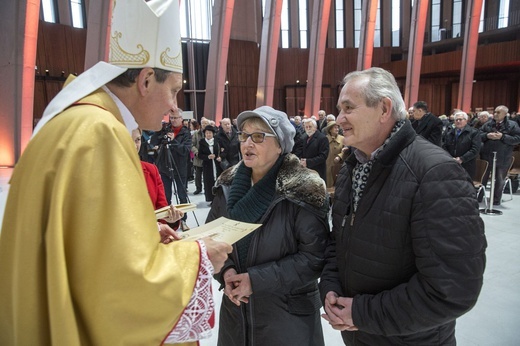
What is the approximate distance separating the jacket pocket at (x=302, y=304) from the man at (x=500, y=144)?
5762mm

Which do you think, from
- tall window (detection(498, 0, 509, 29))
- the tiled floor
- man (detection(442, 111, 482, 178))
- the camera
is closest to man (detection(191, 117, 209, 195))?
the camera

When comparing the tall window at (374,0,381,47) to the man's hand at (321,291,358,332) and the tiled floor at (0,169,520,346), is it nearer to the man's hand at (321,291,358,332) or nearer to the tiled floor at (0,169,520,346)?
the tiled floor at (0,169,520,346)

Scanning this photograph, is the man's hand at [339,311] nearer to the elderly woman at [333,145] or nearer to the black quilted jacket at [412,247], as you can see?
the black quilted jacket at [412,247]

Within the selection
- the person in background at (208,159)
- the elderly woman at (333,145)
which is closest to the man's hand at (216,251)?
the elderly woman at (333,145)

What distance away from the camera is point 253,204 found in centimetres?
176

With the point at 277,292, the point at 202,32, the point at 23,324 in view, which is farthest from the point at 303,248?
the point at 202,32

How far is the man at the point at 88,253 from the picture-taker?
0.83 m

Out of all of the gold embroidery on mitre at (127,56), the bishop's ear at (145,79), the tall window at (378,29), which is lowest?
the bishop's ear at (145,79)

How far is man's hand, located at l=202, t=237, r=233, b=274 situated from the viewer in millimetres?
1072

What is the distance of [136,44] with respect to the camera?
119 centimetres

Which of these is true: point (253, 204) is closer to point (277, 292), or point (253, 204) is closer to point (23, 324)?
point (277, 292)

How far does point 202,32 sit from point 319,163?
53.6ft

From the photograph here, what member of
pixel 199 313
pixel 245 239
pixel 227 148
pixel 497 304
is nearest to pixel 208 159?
pixel 227 148

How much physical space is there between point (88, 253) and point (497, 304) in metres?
3.40
